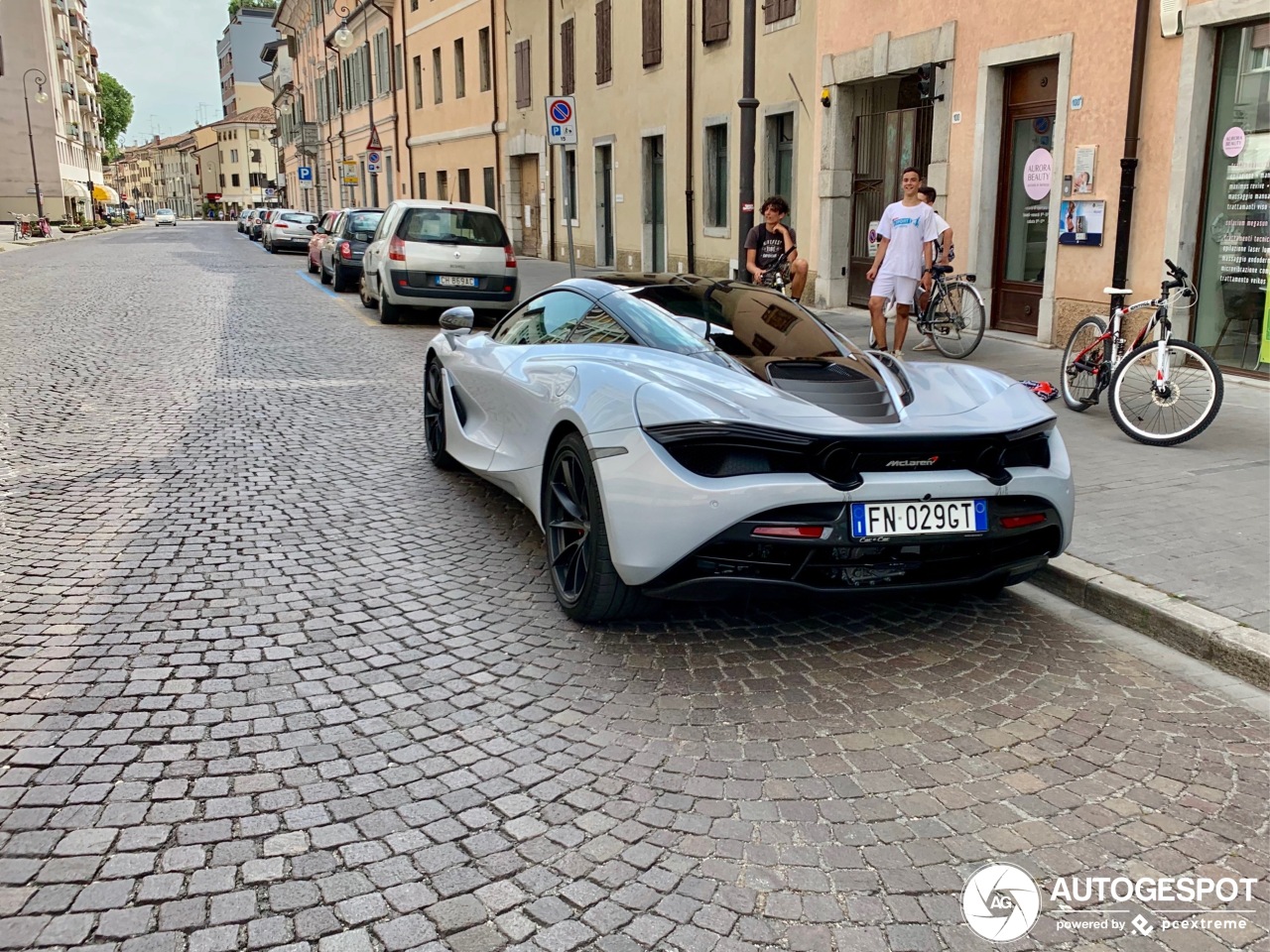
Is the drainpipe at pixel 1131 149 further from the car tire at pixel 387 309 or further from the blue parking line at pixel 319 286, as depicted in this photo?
the blue parking line at pixel 319 286

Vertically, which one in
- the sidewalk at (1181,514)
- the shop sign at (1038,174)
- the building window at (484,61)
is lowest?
the sidewalk at (1181,514)

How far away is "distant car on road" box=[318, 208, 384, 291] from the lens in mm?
21297

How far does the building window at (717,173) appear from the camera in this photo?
19891mm

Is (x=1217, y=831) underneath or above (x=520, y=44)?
underneath

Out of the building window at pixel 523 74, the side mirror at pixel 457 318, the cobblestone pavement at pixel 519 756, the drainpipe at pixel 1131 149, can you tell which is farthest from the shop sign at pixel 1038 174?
the building window at pixel 523 74

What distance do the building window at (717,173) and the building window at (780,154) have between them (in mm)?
1996

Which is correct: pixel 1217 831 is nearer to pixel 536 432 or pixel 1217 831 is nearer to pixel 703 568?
pixel 703 568

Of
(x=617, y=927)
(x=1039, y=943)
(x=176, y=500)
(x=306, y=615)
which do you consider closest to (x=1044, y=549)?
(x=1039, y=943)

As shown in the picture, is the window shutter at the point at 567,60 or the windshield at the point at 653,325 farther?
the window shutter at the point at 567,60

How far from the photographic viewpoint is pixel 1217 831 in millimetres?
2857

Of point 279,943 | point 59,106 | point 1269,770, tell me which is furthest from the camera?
point 59,106

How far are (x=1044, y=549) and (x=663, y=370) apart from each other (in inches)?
63.1

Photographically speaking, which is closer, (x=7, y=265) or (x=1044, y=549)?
(x=1044, y=549)

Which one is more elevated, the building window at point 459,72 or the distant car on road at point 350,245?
the building window at point 459,72
